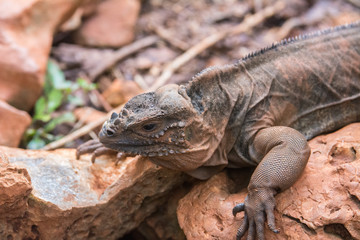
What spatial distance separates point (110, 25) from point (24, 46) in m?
2.44

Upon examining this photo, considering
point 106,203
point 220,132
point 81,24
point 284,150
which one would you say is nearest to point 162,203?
point 106,203

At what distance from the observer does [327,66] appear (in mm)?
4621

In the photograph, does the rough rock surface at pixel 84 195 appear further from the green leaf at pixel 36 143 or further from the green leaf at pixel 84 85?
the green leaf at pixel 84 85

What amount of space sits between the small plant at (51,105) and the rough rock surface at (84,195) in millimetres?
1505

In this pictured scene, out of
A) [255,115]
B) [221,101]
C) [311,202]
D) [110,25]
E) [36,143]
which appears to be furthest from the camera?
[110,25]

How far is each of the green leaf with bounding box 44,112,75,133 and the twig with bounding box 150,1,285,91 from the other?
156 centimetres

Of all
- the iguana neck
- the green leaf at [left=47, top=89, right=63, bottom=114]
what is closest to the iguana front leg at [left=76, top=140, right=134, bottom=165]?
the iguana neck

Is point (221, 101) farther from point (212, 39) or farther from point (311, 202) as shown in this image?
point (212, 39)

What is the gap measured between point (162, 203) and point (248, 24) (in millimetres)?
5549

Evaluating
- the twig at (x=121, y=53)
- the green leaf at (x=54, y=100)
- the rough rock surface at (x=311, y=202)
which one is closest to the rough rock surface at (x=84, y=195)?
the rough rock surface at (x=311, y=202)

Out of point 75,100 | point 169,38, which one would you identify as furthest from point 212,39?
point 75,100

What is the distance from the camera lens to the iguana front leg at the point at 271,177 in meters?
3.39

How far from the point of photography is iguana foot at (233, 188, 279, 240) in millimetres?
3350

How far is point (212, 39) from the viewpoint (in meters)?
8.45
